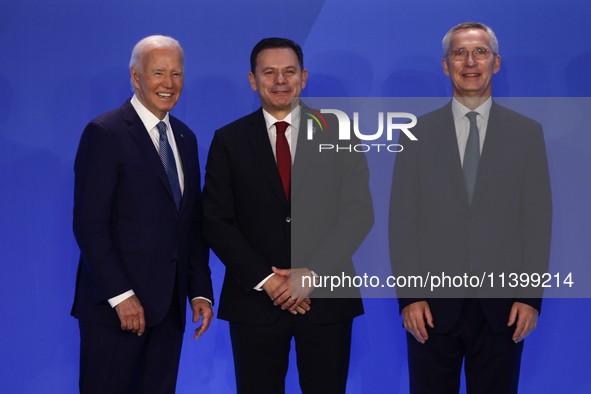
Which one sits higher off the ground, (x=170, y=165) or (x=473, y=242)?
(x=170, y=165)

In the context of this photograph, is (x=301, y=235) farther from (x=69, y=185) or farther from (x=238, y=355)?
(x=69, y=185)

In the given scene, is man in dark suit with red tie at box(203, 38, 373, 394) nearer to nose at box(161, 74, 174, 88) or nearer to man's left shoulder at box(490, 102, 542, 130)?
nose at box(161, 74, 174, 88)

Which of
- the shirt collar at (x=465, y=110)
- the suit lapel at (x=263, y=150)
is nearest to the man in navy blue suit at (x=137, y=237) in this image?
the suit lapel at (x=263, y=150)

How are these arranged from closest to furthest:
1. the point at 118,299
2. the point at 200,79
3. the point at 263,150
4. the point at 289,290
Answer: the point at 118,299 < the point at 289,290 < the point at 263,150 < the point at 200,79

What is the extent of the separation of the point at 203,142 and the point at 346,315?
57.8 inches

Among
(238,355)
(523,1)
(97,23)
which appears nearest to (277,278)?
(238,355)

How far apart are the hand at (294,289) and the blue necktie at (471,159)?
0.78m

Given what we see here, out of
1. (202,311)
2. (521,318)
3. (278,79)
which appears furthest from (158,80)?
(521,318)

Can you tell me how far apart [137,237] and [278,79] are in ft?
2.94

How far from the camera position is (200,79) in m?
3.15

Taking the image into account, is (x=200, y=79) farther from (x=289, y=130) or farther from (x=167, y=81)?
(x=289, y=130)

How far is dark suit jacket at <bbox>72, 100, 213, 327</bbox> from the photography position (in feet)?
6.77

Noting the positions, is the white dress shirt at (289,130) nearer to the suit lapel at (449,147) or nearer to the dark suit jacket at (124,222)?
the dark suit jacket at (124,222)

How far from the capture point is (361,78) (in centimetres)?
312
